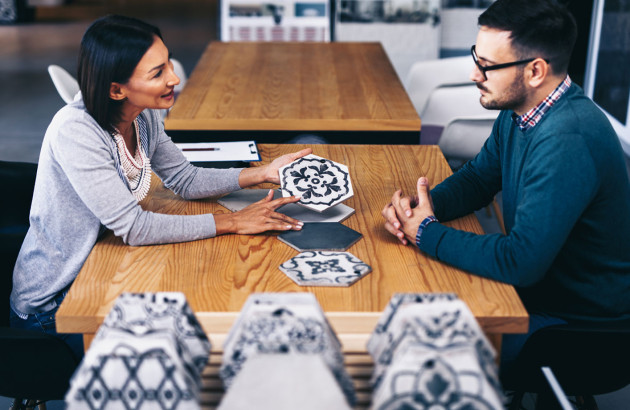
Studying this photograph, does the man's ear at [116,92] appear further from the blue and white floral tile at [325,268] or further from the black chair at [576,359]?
the black chair at [576,359]

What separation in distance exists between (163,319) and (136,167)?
0.89 meters

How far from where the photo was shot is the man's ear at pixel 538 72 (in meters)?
1.61

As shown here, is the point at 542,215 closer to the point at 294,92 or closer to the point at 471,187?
the point at 471,187

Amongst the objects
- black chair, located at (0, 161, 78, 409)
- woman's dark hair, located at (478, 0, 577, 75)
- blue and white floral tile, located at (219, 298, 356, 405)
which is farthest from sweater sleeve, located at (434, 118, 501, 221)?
black chair, located at (0, 161, 78, 409)

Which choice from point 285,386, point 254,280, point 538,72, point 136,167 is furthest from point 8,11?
point 285,386

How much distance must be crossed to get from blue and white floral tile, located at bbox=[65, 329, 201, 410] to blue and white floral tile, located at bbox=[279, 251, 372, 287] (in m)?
0.58

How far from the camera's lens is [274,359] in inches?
37.9

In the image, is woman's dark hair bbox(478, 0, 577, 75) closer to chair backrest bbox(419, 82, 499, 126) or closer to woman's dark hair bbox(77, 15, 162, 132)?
woman's dark hair bbox(77, 15, 162, 132)

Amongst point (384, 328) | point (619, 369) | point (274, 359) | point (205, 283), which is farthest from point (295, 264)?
point (619, 369)

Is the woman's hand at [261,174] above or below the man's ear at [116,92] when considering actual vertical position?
below

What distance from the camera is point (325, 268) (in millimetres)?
1576

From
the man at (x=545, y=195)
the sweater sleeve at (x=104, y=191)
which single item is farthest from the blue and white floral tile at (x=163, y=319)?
the man at (x=545, y=195)

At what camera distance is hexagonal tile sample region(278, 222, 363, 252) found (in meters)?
1.70

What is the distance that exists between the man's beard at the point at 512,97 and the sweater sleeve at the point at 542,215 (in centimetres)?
16
